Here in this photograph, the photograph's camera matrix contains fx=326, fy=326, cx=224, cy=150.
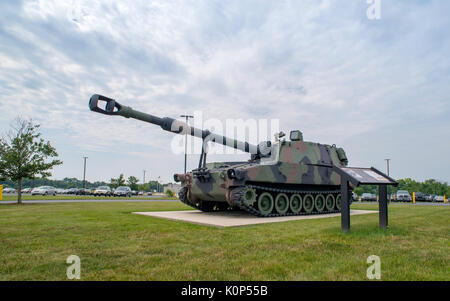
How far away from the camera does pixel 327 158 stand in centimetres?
1449

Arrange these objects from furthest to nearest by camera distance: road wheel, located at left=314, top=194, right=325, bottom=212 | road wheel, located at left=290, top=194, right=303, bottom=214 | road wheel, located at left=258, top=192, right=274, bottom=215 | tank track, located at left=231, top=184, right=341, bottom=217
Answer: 1. road wheel, located at left=314, top=194, right=325, bottom=212
2. road wheel, located at left=290, top=194, right=303, bottom=214
3. road wheel, located at left=258, top=192, right=274, bottom=215
4. tank track, located at left=231, top=184, right=341, bottom=217

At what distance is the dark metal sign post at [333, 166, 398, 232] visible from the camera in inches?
280

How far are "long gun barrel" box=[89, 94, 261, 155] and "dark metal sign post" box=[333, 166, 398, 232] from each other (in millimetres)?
4898

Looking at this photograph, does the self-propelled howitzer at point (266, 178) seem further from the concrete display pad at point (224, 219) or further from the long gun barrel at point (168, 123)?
the concrete display pad at point (224, 219)

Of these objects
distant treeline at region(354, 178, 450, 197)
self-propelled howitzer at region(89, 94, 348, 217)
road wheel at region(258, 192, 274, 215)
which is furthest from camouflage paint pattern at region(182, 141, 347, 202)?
distant treeline at region(354, 178, 450, 197)

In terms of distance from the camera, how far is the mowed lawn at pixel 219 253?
3.92 m

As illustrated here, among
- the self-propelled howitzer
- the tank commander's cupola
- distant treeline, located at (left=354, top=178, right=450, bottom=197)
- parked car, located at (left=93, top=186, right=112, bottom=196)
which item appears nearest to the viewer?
the self-propelled howitzer

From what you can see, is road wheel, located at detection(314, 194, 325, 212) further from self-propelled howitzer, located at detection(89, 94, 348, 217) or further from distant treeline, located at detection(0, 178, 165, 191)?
distant treeline, located at detection(0, 178, 165, 191)

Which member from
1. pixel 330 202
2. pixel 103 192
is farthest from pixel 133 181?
pixel 330 202

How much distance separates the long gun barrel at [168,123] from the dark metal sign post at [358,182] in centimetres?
490

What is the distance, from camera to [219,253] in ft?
16.4

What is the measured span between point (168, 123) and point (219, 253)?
Result: 560 cm

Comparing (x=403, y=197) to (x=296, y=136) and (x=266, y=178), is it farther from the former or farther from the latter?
(x=266, y=178)
